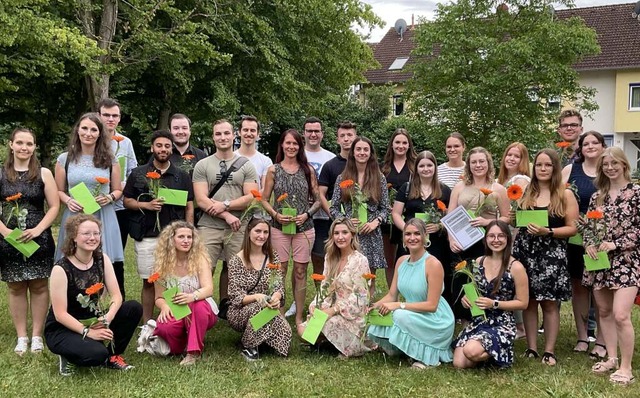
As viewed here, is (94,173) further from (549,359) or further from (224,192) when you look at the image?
(549,359)

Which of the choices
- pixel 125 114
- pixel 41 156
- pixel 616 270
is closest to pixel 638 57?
pixel 125 114

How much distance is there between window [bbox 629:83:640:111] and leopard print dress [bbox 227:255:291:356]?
29.7 meters

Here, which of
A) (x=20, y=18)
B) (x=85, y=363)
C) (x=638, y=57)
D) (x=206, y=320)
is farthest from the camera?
(x=638, y=57)

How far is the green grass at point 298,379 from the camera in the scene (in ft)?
14.8

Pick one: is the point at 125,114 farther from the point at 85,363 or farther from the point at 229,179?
the point at 85,363

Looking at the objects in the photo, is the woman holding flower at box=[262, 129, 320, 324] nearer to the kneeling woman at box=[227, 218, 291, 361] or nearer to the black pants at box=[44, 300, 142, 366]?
the kneeling woman at box=[227, 218, 291, 361]

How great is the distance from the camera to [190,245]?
541 centimetres

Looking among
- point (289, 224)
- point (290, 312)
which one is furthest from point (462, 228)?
point (290, 312)

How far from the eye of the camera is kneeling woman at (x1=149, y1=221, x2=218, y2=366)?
523cm

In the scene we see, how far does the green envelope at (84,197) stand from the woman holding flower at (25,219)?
1.05 feet

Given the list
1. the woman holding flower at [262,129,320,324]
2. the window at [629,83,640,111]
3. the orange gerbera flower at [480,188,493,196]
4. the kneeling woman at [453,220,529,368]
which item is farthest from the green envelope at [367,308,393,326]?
the window at [629,83,640,111]

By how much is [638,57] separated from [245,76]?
2049 cm

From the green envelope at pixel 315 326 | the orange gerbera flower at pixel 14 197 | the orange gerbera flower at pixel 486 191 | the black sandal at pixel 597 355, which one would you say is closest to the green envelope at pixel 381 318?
the green envelope at pixel 315 326

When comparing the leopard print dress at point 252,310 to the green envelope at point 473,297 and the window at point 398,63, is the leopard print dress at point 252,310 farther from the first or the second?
the window at point 398,63
